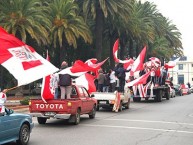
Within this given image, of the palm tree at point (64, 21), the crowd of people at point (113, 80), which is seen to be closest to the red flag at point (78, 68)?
the crowd of people at point (113, 80)

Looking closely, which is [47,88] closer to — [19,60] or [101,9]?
[19,60]

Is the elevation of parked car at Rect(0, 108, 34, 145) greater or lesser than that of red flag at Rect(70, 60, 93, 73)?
lesser

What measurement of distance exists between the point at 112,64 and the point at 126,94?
24.7m

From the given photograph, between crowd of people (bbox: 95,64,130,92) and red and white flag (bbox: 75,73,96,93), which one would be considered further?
crowd of people (bbox: 95,64,130,92)

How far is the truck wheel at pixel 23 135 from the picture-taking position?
973cm

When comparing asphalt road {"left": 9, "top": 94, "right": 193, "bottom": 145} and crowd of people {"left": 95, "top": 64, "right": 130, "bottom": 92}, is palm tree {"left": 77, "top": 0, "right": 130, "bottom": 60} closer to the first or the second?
crowd of people {"left": 95, "top": 64, "right": 130, "bottom": 92}

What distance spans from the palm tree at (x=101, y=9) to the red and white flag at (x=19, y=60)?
1015 inches

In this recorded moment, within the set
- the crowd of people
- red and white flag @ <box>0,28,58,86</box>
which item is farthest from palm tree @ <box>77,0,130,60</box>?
red and white flag @ <box>0,28,58,86</box>

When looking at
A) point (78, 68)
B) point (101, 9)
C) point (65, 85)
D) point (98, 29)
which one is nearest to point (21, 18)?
point (101, 9)

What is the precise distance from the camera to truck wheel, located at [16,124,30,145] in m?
9.73

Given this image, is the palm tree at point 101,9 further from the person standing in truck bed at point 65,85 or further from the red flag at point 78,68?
the person standing in truck bed at point 65,85

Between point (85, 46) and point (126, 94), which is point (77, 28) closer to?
point (85, 46)

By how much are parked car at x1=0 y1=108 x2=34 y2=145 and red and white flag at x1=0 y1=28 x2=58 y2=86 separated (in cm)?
119

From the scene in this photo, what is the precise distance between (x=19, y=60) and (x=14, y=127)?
234cm
